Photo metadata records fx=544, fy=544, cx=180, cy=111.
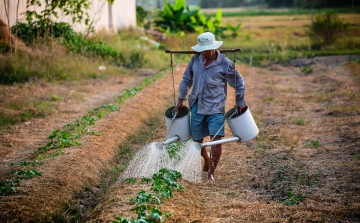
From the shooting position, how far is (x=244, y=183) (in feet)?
20.4

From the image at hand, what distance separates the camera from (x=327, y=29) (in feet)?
76.8

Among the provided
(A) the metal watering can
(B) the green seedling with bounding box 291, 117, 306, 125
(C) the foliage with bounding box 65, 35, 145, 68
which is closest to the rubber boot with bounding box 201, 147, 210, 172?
(A) the metal watering can

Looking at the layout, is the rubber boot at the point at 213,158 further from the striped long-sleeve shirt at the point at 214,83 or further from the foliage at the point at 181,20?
the foliage at the point at 181,20

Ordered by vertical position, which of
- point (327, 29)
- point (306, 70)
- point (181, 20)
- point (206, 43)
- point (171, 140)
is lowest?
point (306, 70)

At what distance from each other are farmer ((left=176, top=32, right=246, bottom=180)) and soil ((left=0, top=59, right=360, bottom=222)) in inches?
26.3

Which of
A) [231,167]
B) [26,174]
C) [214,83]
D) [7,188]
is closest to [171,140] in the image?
[214,83]

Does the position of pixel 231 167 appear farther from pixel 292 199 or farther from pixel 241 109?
pixel 292 199

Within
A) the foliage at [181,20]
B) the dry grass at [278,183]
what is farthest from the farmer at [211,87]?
the foliage at [181,20]

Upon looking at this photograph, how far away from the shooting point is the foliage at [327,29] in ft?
76.5

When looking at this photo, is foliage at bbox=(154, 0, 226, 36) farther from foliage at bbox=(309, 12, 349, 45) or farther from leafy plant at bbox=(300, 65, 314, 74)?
leafy plant at bbox=(300, 65, 314, 74)

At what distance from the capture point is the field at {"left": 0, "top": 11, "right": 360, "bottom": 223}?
5.09m

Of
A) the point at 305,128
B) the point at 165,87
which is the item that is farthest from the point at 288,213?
the point at 165,87

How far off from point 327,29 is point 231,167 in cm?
1798

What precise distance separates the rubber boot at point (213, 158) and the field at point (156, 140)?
0.33 ft
